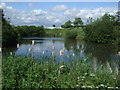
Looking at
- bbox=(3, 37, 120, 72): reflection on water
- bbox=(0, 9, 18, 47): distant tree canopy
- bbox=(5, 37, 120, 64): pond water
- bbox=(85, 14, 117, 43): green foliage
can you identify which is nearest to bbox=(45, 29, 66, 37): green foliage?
bbox=(85, 14, 117, 43): green foliage

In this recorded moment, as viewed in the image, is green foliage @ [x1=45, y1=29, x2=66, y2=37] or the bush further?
green foliage @ [x1=45, y1=29, x2=66, y2=37]

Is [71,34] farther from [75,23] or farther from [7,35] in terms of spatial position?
[7,35]

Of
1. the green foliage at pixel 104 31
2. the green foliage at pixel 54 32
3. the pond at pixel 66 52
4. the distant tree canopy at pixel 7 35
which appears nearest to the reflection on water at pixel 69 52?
the pond at pixel 66 52

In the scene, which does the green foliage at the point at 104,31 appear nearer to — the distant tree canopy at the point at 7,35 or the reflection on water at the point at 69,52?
the reflection on water at the point at 69,52

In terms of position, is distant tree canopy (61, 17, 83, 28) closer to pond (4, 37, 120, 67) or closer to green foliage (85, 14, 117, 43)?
green foliage (85, 14, 117, 43)

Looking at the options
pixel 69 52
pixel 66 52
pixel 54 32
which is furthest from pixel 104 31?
pixel 54 32

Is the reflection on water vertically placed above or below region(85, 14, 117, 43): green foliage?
below

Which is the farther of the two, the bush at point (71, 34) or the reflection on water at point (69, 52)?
the bush at point (71, 34)

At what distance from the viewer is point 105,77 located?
15.6ft

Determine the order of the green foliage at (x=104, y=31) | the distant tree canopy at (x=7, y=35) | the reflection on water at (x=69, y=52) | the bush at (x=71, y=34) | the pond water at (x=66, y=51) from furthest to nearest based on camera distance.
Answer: the bush at (x=71, y=34) → the green foliage at (x=104, y=31) → the distant tree canopy at (x=7, y=35) → the reflection on water at (x=69, y=52) → the pond water at (x=66, y=51)

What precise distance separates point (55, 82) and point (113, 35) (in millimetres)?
29694

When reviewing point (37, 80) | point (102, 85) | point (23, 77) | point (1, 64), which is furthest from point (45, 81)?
point (1, 64)

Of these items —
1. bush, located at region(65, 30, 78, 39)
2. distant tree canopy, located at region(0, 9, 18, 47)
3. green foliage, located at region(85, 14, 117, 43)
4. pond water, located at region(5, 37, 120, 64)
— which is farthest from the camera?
bush, located at region(65, 30, 78, 39)

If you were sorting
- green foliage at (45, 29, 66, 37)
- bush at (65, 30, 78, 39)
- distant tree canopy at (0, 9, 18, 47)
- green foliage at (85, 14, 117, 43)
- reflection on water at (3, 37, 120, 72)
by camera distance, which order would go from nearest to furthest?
reflection on water at (3, 37, 120, 72)
distant tree canopy at (0, 9, 18, 47)
green foliage at (85, 14, 117, 43)
bush at (65, 30, 78, 39)
green foliage at (45, 29, 66, 37)
